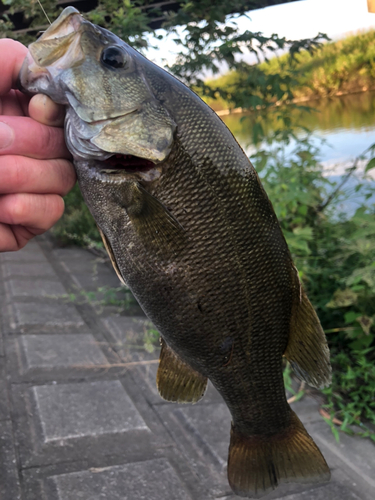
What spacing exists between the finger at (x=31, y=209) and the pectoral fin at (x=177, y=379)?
1.70 feet

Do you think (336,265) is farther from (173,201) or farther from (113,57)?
(113,57)

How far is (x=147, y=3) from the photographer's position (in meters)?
4.09

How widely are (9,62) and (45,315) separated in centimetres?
276

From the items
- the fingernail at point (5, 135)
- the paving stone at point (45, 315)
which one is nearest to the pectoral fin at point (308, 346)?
the fingernail at point (5, 135)

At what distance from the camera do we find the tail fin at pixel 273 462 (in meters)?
1.42

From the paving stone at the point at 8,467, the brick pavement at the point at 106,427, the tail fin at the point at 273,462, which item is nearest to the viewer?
the tail fin at the point at 273,462

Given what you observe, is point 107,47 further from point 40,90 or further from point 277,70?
point 277,70

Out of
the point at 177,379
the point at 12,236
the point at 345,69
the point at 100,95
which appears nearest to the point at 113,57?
the point at 100,95

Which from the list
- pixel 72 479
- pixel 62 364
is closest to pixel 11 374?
pixel 62 364

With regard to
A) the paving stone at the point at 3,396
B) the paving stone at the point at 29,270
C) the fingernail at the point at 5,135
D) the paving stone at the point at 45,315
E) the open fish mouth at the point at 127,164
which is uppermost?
the fingernail at the point at 5,135

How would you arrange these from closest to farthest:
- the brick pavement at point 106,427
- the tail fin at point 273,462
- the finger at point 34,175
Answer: the finger at point 34,175
the tail fin at point 273,462
the brick pavement at point 106,427

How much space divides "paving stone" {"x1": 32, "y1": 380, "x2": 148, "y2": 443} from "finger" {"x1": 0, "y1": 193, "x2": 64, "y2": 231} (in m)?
1.56

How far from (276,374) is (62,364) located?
6.53 ft

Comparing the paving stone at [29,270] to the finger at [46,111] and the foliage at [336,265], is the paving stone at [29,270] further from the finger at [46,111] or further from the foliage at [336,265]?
the finger at [46,111]
